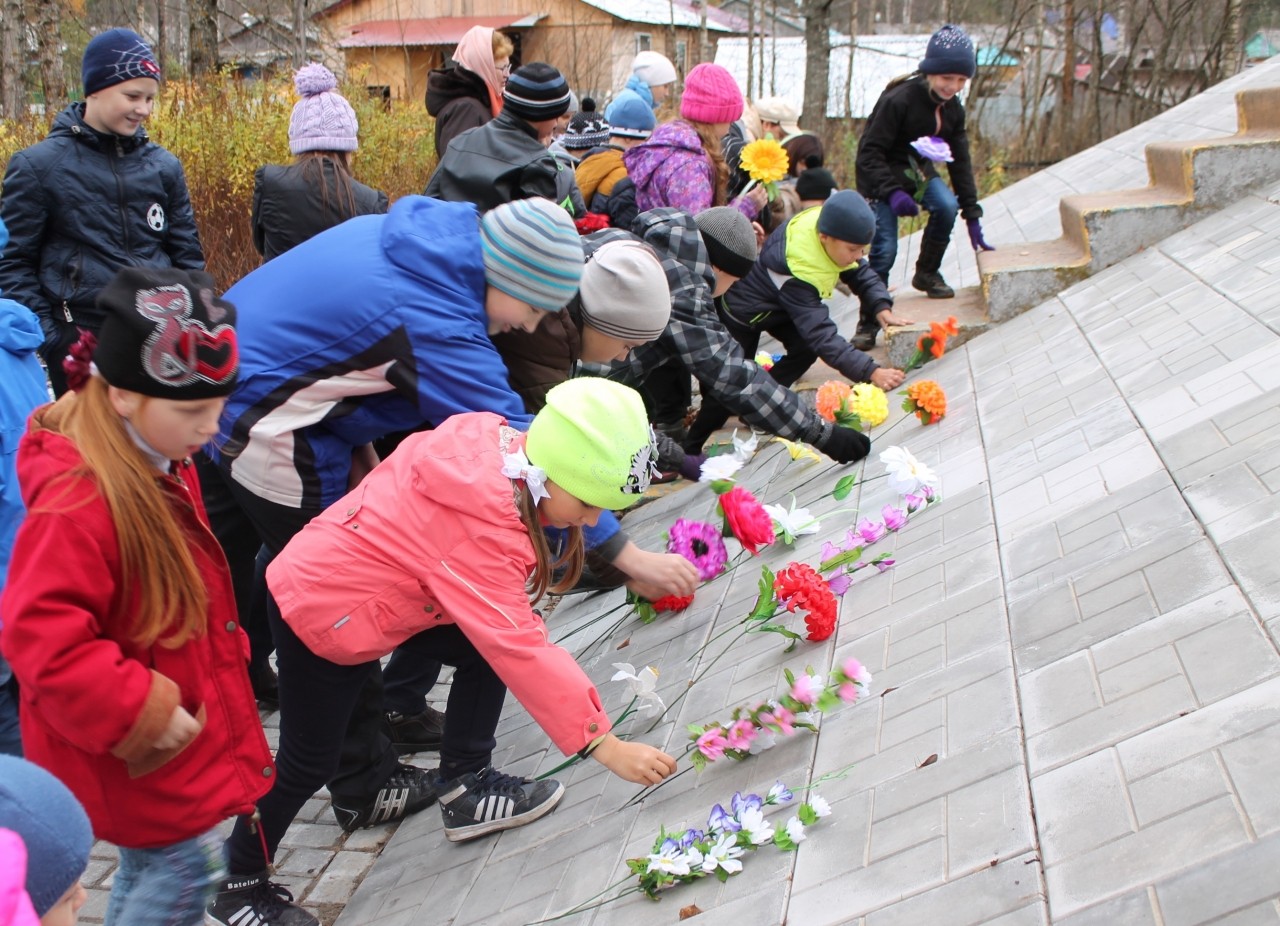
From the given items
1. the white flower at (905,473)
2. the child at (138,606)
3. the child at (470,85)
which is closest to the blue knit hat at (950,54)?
the child at (470,85)

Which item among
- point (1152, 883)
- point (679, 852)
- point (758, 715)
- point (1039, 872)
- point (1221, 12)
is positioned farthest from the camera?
point (1221, 12)

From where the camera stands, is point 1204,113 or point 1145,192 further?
point 1204,113

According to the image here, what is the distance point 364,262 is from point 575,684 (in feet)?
3.80

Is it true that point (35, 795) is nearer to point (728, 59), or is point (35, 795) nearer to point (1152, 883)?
point (1152, 883)

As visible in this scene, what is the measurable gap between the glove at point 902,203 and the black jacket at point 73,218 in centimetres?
405

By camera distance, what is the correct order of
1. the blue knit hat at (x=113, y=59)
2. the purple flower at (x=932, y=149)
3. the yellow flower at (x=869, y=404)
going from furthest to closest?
the purple flower at (x=932, y=149) → the yellow flower at (x=869, y=404) → the blue knit hat at (x=113, y=59)

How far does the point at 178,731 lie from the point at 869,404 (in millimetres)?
3016

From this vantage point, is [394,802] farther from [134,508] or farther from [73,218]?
[73,218]

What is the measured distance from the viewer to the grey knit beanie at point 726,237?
177 inches

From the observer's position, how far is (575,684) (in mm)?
2469

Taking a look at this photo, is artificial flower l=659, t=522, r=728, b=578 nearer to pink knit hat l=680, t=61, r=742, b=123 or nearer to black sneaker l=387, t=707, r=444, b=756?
black sneaker l=387, t=707, r=444, b=756

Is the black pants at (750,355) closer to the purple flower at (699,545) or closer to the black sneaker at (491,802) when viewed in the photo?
the purple flower at (699,545)

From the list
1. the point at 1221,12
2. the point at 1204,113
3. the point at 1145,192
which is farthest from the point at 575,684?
the point at 1221,12

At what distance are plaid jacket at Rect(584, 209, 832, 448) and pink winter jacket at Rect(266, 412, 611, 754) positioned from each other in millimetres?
1599
